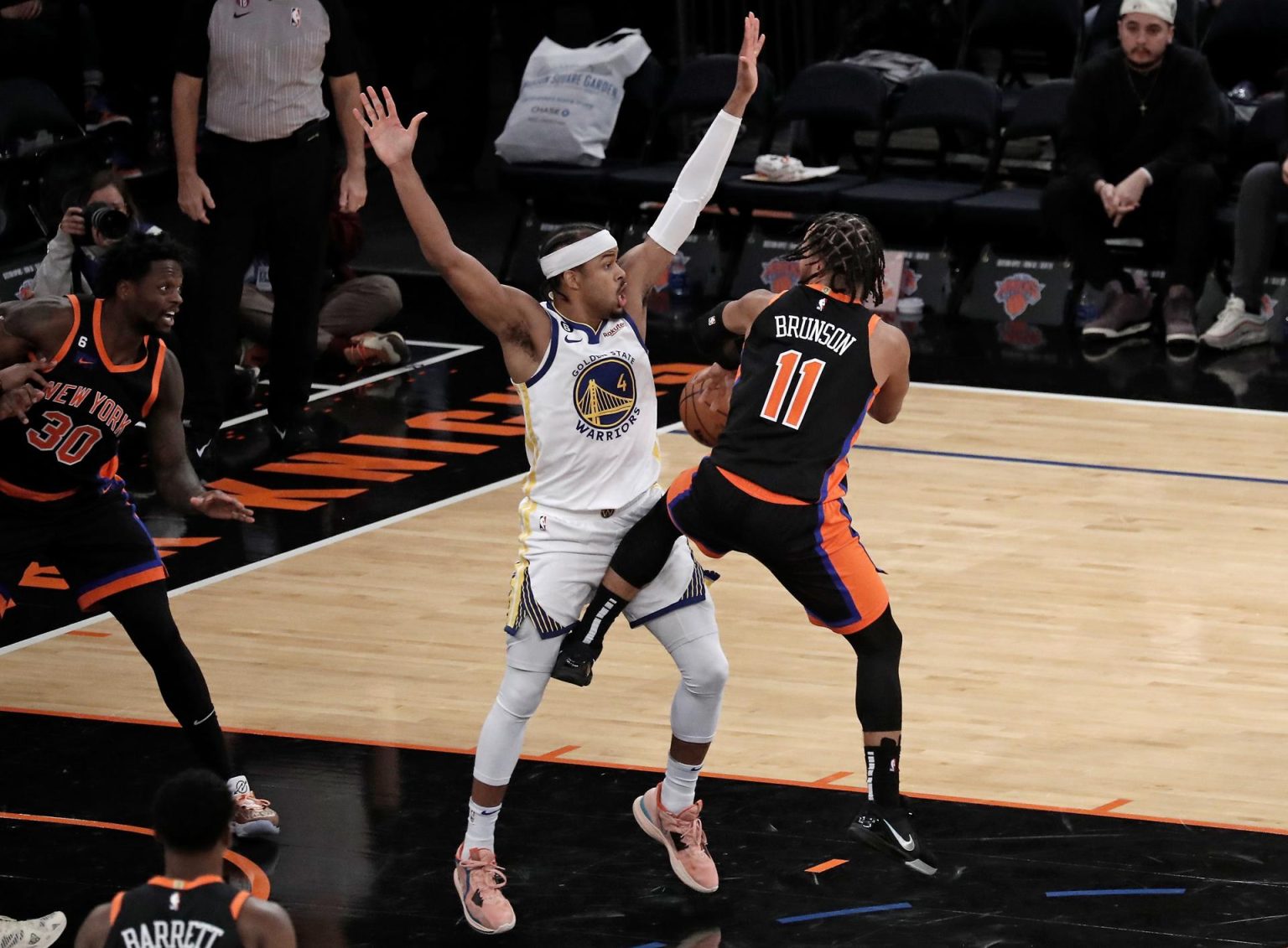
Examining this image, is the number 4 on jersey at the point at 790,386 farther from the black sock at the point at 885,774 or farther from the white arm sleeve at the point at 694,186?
the black sock at the point at 885,774

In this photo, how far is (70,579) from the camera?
5.47 metres

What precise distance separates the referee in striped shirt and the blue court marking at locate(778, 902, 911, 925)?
183 inches

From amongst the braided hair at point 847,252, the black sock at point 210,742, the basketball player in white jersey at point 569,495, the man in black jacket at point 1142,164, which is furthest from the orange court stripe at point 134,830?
the man in black jacket at point 1142,164

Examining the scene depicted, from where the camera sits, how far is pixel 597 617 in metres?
5.09

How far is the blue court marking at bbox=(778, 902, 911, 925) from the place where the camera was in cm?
494

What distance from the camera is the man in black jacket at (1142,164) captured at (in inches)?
432

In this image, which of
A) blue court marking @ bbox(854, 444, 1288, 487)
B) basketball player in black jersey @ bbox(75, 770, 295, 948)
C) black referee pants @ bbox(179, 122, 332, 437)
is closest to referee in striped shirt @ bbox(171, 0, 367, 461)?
black referee pants @ bbox(179, 122, 332, 437)

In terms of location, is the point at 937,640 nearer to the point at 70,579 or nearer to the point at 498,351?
the point at 70,579

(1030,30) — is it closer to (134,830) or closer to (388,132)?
(388,132)

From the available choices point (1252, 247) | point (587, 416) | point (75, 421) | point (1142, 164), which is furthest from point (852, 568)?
point (1142, 164)

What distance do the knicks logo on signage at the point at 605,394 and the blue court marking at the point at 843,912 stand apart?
118 cm

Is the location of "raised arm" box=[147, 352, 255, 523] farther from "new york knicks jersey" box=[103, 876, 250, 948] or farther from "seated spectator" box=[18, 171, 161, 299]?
"seated spectator" box=[18, 171, 161, 299]

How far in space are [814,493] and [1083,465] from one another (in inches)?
169

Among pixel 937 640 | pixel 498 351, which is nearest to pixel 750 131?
pixel 498 351
